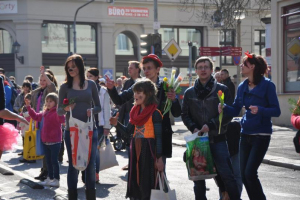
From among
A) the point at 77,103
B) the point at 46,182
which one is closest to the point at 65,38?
the point at 46,182

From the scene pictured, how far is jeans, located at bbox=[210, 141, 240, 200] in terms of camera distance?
646cm

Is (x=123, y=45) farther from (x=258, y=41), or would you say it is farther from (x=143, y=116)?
(x=143, y=116)

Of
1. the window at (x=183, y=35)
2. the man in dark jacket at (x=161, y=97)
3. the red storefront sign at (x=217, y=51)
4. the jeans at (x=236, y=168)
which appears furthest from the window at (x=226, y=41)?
the man in dark jacket at (x=161, y=97)

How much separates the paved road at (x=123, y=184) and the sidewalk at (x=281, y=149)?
0.59 ft

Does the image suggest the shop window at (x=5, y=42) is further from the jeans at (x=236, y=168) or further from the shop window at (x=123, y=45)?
the jeans at (x=236, y=168)

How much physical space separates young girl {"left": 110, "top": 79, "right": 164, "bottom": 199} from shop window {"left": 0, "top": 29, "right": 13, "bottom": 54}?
107 feet

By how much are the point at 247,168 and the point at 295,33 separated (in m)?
13.1

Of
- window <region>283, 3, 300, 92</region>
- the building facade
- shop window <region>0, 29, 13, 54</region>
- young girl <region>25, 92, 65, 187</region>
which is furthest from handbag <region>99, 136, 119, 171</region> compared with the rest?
shop window <region>0, 29, 13, 54</region>

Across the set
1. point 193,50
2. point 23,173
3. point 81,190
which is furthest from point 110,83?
point 193,50

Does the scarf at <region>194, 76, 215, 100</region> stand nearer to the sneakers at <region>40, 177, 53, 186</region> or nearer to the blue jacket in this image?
the blue jacket

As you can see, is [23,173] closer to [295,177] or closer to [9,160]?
[9,160]

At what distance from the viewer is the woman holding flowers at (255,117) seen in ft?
20.9

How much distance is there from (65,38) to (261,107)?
33194mm

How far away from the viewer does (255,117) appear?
640cm
